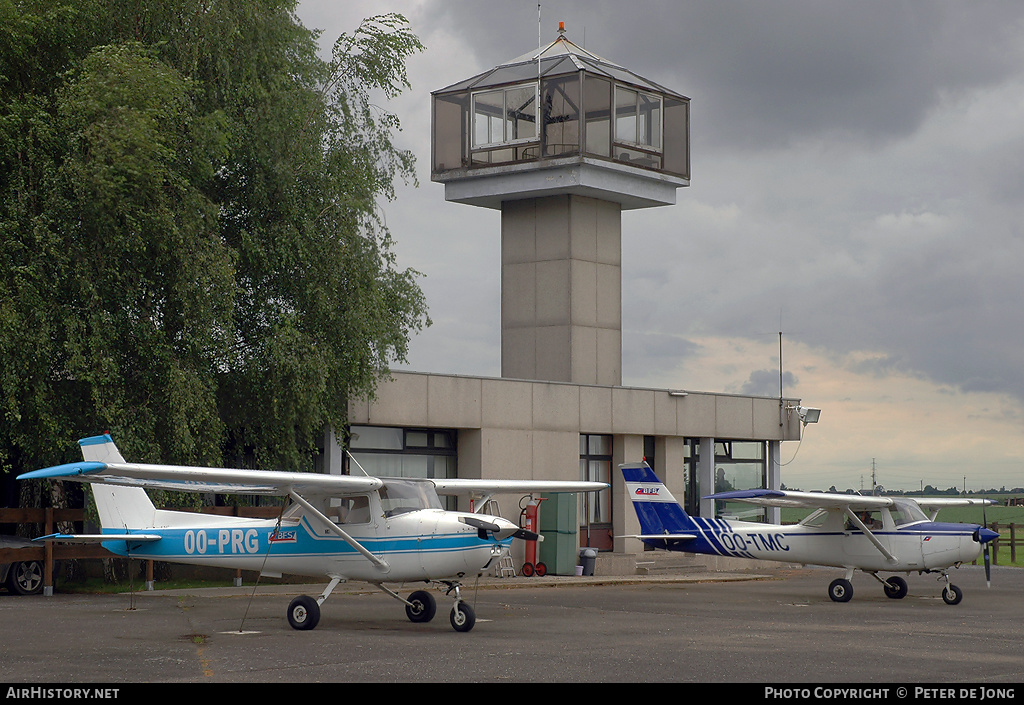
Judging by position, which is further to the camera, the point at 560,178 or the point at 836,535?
the point at 560,178

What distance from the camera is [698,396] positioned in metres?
31.6

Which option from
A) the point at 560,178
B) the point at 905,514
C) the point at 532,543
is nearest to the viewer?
the point at 905,514

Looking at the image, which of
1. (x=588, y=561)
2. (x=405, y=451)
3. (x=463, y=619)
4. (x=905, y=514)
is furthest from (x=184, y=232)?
(x=905, y=514)

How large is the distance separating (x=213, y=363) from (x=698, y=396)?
570 inches

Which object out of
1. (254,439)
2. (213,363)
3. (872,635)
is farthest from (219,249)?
(872,635)

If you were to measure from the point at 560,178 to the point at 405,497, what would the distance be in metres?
18.9

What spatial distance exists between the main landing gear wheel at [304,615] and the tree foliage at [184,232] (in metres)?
6.47

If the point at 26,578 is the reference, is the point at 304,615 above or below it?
above

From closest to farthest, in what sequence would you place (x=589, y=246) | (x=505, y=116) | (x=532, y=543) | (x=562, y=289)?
(x=532, y=543) → (x=562, y=289) → (x=589, y=246) → (x=505, y=116)

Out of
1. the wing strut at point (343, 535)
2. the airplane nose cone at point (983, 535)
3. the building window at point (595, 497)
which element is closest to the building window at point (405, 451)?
the building window at point (595, 497)

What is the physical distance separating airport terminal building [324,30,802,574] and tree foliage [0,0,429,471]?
8115mm

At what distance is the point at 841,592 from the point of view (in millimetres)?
20156

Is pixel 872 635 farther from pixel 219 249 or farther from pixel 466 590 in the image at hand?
pixel 219 249

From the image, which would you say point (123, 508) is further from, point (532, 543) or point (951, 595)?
point (951, 595)
